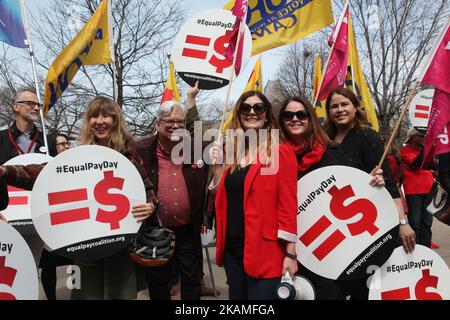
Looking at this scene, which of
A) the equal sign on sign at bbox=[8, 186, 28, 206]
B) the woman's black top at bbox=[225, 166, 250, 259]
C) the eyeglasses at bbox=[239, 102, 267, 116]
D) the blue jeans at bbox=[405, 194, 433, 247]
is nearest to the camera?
the woman's black top at bbox=[225, 166, 250, 259]

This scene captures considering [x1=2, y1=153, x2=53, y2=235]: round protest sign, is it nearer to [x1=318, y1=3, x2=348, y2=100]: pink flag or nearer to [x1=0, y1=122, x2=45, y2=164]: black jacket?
[x1=0, y1=122, x2=45, y2=164]: black jacket

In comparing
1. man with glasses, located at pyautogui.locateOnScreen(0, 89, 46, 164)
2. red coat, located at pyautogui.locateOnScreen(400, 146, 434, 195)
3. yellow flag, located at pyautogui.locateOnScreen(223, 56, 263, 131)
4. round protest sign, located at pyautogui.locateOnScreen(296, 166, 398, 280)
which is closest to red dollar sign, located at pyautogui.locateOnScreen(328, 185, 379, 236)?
round protest sign, located at pyautogui.locateOnScreen(296, 166, 398, 280)

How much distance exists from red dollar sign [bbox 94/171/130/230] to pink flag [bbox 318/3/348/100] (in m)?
2.56

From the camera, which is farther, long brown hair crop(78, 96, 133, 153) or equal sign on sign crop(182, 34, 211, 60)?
equal sign on sign crop(182, 34, 211, 60)

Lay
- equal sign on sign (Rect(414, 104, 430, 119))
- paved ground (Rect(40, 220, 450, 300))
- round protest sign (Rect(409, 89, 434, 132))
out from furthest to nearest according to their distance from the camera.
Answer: equal sign on sign (Rect(414, 104, 430, 119)) → round protest sign (Rect(409, 89, 434, 132)) → paved ground (Rect(40, 220, 450, 300))

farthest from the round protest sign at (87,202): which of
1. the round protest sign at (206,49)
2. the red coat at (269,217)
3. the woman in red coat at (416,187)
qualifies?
the woman in red coat at (416,187)

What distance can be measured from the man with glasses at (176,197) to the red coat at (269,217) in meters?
0.74

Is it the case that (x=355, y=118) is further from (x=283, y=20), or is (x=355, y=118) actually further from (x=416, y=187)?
(x=416, y=187)

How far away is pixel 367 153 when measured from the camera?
2.94 m

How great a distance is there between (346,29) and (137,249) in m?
3.25

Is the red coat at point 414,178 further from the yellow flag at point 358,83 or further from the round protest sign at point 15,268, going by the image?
the round protest sign at point 15,268

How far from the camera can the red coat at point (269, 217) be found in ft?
8.20

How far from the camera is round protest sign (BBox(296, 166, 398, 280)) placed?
2754 millimetres
